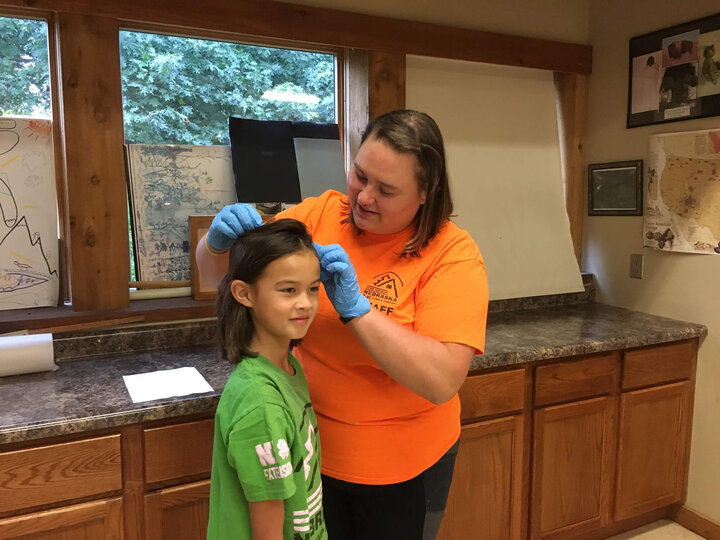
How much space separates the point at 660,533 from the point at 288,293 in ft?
7.25

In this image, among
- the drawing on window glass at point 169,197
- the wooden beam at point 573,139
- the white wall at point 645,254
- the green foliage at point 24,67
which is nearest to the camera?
the green foliage at point 24,67

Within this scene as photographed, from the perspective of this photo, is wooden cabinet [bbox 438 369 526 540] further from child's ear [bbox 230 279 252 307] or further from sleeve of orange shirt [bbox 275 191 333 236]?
child's ear [bbox 230 279 252 307]

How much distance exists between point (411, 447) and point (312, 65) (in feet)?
5.58

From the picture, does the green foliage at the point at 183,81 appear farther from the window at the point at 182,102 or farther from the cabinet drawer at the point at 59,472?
the cabinet drawer at the point at 59,472

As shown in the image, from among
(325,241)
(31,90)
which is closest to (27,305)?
(31,90)

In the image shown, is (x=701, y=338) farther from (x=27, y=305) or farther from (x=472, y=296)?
(x=27, y=305)

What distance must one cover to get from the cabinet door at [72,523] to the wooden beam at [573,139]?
2.34 metres

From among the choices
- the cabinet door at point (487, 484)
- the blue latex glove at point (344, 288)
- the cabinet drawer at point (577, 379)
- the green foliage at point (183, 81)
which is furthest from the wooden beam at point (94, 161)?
the cabinet drawer at point (577, 379)

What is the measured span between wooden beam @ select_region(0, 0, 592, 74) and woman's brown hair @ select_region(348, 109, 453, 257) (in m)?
1.11

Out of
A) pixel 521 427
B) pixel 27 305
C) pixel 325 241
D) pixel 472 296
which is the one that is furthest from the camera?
pixel 521 427

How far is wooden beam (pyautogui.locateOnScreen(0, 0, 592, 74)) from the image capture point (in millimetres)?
1943

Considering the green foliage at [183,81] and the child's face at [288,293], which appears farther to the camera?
the green foliage at [183,81]

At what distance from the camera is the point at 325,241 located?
1.36 metres

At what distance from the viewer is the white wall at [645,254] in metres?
2.40
